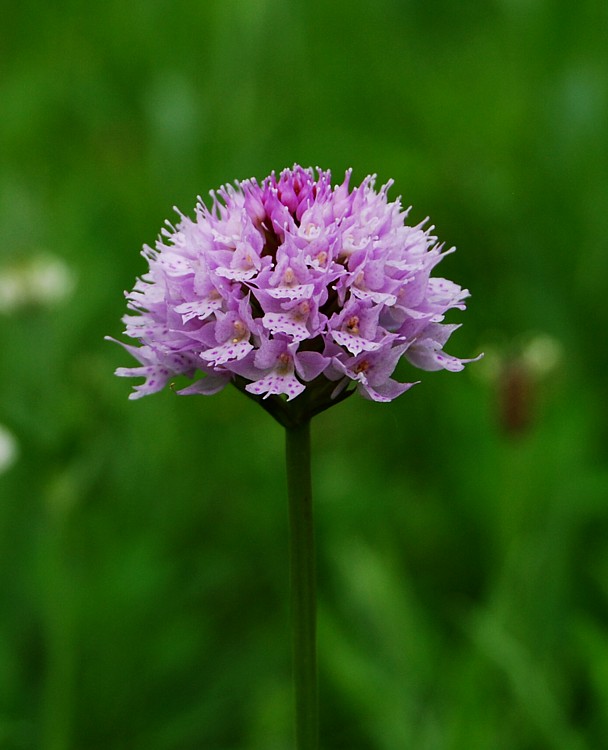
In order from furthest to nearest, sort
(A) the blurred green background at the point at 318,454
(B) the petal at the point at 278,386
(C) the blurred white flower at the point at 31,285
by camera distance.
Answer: (C) the blurred white flower at the point at 31,285 → (A) the blurred green background at the point at 318,454 → (B) the petal at the point at 278,386

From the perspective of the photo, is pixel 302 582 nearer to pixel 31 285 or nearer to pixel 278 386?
pixel 278 386

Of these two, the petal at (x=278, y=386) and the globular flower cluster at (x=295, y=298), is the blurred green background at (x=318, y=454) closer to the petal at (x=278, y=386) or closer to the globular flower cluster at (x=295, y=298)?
the globular flower cluster at (x=295, y=298)

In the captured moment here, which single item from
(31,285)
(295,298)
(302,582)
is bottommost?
(302,582)

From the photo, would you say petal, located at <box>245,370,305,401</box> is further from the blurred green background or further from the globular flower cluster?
the blurred green background

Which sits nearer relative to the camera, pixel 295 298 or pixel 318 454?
pixel 295 298

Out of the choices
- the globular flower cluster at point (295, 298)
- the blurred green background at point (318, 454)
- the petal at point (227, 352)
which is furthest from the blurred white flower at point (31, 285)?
the petal at point (227, 352)

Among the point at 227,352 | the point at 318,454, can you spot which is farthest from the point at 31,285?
the point at 227,352
